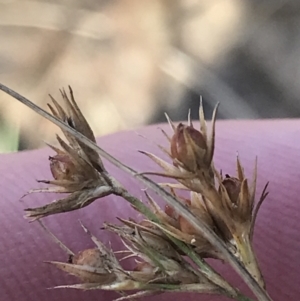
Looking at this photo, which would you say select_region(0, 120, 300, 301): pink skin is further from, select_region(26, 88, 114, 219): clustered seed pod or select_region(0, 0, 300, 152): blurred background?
select_region(0, 0, 300, 152): blurred background

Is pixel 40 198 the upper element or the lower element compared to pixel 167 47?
lower

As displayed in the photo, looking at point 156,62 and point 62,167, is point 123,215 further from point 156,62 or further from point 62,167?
point 156,62

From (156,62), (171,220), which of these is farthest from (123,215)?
(156,62)

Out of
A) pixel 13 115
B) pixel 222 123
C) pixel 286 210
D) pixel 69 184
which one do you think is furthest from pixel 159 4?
pixel 69 184

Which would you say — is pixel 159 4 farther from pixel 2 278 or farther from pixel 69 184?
pixel 69 184

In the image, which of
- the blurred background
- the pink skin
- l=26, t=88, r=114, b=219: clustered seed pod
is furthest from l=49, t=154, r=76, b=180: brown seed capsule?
the blurred background

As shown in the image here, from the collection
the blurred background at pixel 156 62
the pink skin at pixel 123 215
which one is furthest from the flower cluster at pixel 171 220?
the blurred background at pixel 156 62
